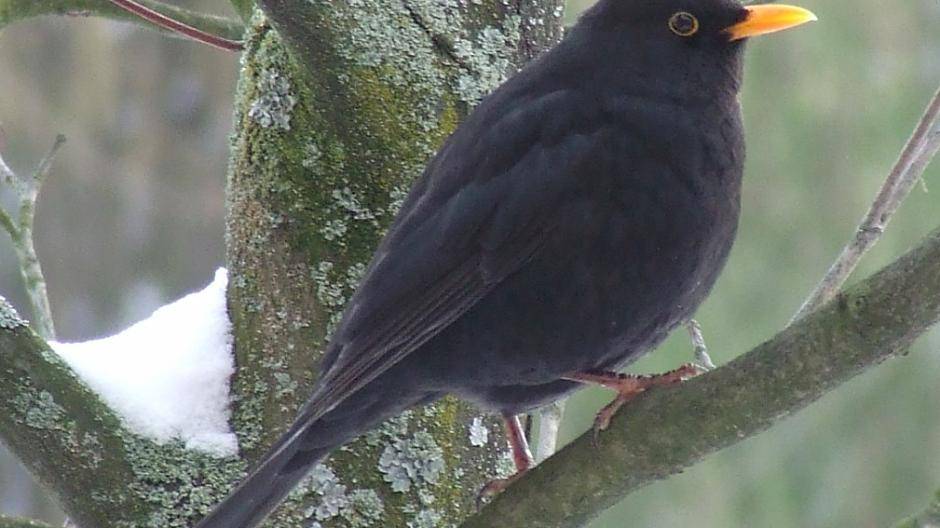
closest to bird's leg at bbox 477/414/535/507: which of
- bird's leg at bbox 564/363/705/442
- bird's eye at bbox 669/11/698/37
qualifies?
bird's leg at bbox 564/363/705/442

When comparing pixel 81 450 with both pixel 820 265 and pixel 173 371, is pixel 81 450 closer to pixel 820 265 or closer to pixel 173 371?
pixel 173 371

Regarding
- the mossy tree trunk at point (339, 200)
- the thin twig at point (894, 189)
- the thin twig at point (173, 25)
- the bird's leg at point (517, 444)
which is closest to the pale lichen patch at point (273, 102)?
the mossy tree trunk at point (339, 200)

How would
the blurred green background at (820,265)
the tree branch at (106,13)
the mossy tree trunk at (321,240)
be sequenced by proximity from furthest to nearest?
the blurred green background at (820,265), the tree branch at (106,13), the mossy tree trunk at (321,240)

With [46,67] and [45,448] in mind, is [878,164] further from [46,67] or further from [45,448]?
[46,67]

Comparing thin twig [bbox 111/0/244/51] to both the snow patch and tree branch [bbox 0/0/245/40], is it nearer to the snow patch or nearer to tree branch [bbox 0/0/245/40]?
→ tree branch [bbox 0/0/245/40]

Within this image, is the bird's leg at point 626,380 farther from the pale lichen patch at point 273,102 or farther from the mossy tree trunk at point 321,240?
the pale lichen patch at point 273,102

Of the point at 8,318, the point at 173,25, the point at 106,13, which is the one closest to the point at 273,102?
the point at 173,25

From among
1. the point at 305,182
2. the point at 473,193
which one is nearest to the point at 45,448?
the point at 305,182
